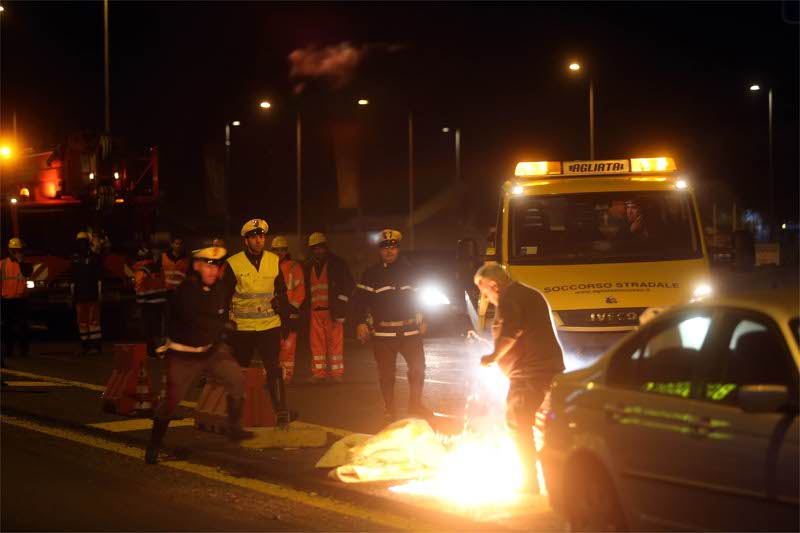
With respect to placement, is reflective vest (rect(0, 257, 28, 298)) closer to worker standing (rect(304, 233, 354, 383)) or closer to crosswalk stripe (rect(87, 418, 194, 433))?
worker standing (rect(304, 233, 354, 383))

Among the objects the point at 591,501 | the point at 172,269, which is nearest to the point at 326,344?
the point at 172,269

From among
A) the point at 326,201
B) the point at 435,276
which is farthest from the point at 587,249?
the point at 326,201

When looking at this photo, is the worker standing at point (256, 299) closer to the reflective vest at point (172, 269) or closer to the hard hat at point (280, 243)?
the hard hat at point (280, 243)

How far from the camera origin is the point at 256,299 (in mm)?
11398

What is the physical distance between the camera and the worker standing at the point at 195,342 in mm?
9766

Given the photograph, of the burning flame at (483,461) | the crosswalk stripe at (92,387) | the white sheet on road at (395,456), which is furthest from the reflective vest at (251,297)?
the burning flame at (483,461)

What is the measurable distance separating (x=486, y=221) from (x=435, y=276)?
182ft

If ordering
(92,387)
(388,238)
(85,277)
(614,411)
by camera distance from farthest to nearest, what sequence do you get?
(85,277)
(92,387)
(388,238)
(614,411)

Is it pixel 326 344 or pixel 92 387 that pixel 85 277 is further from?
pixel 326 344

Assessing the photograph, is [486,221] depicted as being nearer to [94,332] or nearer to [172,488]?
[94,332]

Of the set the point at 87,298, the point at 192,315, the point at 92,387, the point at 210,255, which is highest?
the point at 210,255

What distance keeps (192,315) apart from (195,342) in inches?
8.3

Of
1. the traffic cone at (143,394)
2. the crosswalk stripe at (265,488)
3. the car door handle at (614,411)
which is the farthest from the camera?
the traffic cone at (143,394)

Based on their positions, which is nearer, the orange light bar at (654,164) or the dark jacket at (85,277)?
the orange light bar at (654,164)
